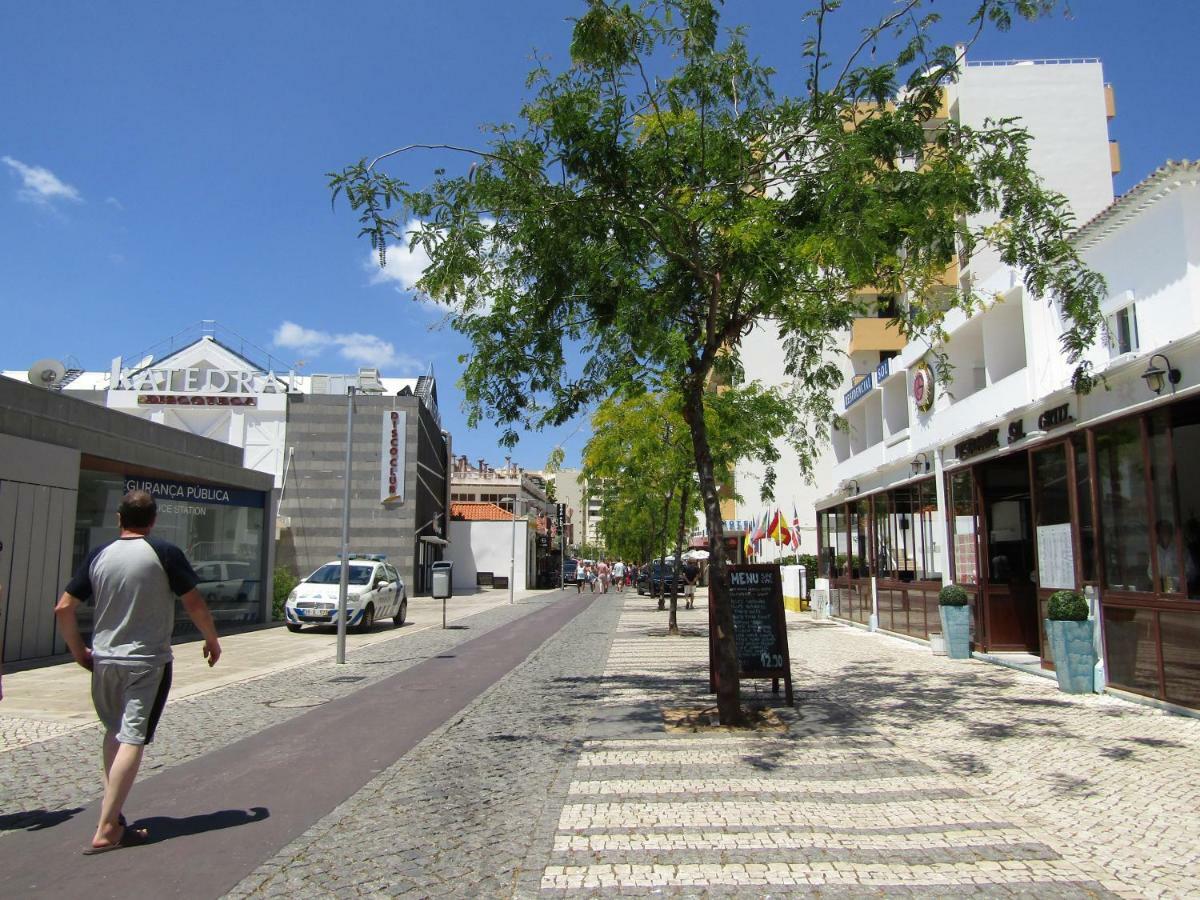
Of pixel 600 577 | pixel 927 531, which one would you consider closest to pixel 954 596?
pixel 927 531

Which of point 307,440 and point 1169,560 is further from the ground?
point 307,440

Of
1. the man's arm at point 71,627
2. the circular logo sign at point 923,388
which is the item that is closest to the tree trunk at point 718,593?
the man's arm at point 71,627

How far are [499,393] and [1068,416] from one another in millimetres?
6740

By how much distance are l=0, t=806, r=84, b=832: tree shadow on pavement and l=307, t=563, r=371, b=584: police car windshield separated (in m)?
14.2

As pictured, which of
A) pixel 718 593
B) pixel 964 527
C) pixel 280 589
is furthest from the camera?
pixel 280 589

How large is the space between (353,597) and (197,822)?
14282mm

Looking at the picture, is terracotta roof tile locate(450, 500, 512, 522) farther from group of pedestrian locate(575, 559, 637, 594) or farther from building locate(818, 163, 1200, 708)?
building locate(818, 163, 1200, 708)

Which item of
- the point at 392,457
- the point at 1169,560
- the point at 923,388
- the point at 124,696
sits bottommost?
the point at 124,696

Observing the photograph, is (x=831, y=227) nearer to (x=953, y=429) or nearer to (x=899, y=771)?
(x=899, y=771)

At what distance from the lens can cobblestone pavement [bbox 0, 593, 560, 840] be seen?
19.1 ft

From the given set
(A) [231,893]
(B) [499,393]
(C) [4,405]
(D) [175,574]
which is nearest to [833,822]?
(A) [231,893]

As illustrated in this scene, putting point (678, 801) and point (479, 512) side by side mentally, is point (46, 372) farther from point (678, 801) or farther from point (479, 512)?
point (479, 512)

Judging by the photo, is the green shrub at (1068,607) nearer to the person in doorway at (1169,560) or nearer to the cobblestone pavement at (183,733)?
the person in doorway at (1169,560)

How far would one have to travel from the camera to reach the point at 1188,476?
8312mm
